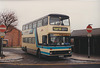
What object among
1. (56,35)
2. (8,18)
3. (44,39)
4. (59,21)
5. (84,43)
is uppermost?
(8,18)

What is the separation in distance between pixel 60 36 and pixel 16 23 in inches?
1544

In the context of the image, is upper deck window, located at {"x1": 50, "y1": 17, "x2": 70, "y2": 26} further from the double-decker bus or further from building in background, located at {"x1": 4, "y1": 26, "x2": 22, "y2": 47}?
building in background, located at {"x1": 4, "y1": 26, "x2": 22, "y2": 47}

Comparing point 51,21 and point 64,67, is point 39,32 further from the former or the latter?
point 64,67

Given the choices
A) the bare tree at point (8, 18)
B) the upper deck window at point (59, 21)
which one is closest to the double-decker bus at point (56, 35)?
the upper deck window at point (59, 21)

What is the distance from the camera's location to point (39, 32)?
18062mm

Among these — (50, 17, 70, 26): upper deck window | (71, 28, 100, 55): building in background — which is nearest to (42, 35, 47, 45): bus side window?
(50, 17, 70, 26): upper deck window

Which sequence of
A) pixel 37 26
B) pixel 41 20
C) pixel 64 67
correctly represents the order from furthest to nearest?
pixel 37 26, pixel 41 20, pixel 64 67

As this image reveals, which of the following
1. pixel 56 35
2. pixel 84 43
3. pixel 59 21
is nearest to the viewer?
pixel 56 35

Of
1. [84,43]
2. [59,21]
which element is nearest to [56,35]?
[59,21]

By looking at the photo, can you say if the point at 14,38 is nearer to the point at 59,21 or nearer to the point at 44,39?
the point at 44,39

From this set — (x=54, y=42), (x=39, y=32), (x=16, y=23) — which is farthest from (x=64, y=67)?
(x=16, y=23)

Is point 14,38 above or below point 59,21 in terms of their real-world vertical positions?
below

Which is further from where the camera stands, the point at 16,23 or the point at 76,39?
the point at 16,23

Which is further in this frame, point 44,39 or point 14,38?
point 14,38
